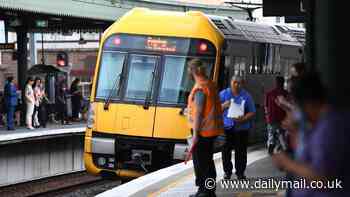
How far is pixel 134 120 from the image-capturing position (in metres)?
15.1

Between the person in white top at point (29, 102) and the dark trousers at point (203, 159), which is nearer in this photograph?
the dark trousers at point (203, 159)

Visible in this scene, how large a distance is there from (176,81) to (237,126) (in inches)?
156

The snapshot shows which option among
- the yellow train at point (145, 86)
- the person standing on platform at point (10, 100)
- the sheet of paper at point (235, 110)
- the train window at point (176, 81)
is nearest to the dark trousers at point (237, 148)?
the sheet of paper at point (235, 110)

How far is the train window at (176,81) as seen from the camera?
15086 mm

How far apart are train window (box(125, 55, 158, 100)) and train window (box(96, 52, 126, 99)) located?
8.8 inches

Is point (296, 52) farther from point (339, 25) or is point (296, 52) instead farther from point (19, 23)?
point (339, 25)

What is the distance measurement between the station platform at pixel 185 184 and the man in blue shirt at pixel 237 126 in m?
0.25

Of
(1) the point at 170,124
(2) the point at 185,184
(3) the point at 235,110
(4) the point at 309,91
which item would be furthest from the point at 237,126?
(4) the point at 309,91

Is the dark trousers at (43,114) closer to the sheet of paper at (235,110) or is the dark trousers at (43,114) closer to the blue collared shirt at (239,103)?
the blue collared shirt at (239,103)

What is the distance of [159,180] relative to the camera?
12.2 meters

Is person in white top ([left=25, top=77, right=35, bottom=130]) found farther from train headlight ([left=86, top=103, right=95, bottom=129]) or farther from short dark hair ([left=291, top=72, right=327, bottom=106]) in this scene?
short dark hair ([left=291, top=72, right=327, bottom=106])

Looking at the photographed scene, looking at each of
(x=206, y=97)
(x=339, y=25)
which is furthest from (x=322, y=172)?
(x=206, y=97)

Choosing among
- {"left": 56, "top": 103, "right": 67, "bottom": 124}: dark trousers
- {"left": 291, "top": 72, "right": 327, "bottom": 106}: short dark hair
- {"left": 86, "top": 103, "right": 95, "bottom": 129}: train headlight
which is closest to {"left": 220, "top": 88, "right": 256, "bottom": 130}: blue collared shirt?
{"left": 86, "top": 103, "right": 95, "bottom": 129}: train headlight

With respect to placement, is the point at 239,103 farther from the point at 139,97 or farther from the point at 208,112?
the point at 139,97
